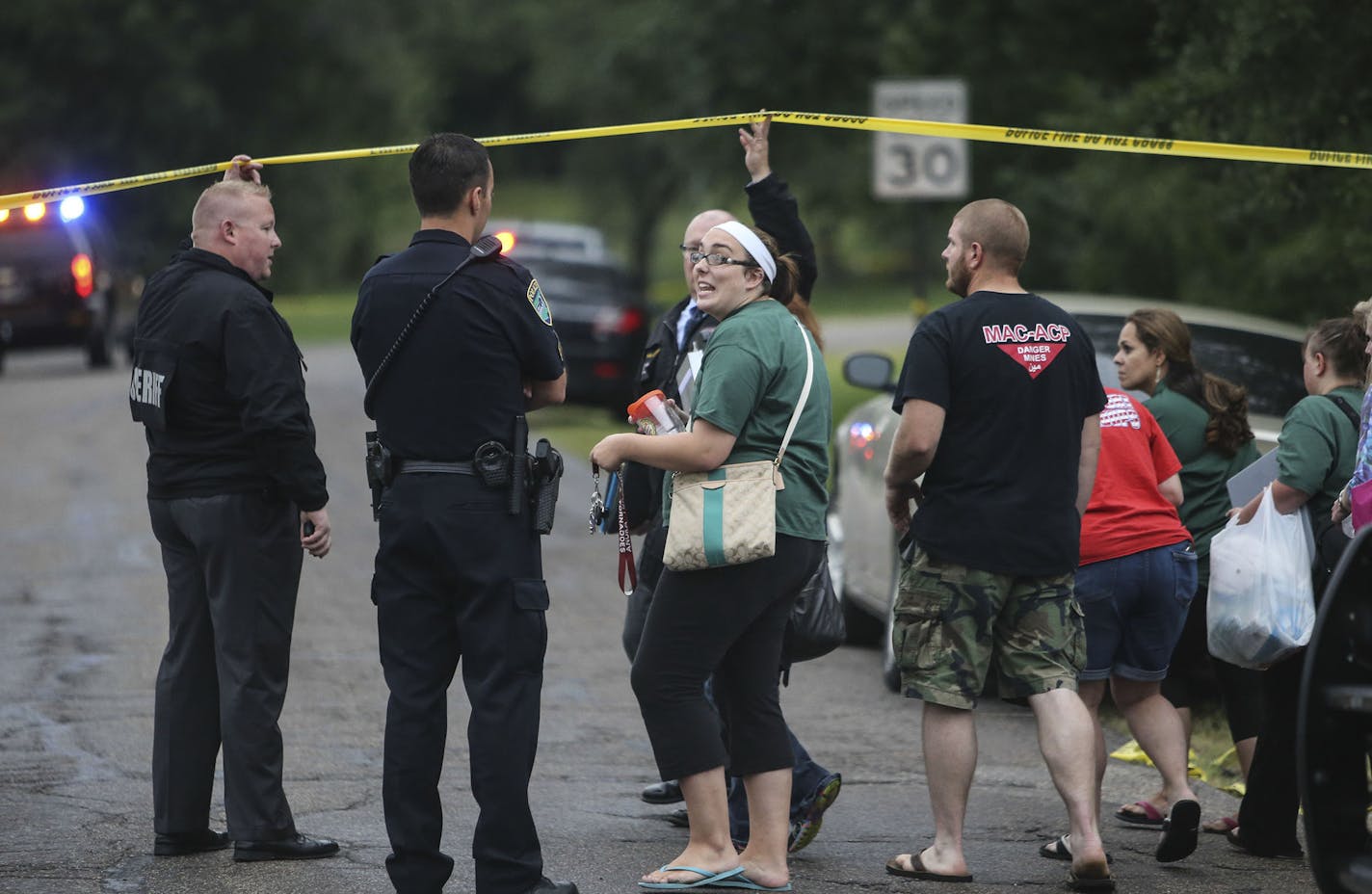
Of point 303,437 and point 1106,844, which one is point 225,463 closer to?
point 303,437

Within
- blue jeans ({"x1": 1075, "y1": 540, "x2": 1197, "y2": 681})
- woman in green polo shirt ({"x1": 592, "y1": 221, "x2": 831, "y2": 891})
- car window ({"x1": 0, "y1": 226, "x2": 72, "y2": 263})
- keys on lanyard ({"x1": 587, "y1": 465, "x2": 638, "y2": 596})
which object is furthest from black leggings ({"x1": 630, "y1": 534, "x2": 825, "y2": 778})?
car window ({"x1": 0, "y1": 226, "x2": 72, "y2": 263})

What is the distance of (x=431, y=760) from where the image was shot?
17.9 feet

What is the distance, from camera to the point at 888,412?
9281 millimetres

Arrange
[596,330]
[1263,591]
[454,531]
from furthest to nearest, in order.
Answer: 1. [596,330]
2. [1263,591]
3. [454,531]

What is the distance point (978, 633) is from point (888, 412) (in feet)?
11.5

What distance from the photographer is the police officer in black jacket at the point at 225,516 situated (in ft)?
19.4

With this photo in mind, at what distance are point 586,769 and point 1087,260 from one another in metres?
11.2

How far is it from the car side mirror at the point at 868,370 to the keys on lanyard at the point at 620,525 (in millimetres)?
2391

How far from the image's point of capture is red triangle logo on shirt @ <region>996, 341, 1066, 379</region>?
5.79 meters

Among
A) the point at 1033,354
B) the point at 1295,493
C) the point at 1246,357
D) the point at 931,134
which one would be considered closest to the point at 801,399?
the point at 1033,354

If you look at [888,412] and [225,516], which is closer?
[225,516]

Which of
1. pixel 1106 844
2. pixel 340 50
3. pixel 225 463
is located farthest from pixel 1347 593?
pixel 340 50

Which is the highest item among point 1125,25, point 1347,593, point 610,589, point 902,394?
point 1125,25

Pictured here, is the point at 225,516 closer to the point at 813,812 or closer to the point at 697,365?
the point at 697,365
